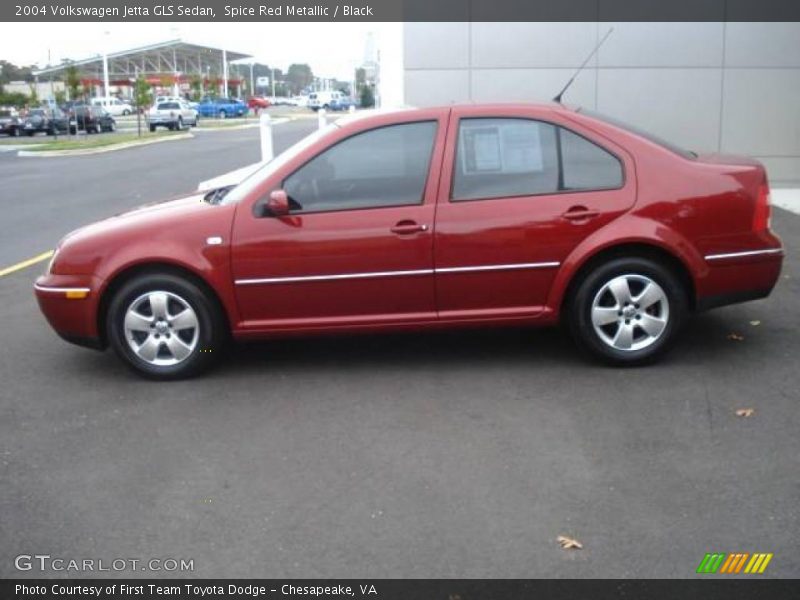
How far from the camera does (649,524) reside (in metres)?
3.77

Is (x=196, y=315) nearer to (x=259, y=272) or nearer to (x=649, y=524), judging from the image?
A: (x=259, y=272)

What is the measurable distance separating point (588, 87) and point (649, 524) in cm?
1024

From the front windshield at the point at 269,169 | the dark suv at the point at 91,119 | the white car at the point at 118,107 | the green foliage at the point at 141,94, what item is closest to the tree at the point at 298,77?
the white car at the point at 118,107

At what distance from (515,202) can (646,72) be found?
8.39 meters

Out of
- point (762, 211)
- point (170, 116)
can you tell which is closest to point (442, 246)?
point (762, 211)

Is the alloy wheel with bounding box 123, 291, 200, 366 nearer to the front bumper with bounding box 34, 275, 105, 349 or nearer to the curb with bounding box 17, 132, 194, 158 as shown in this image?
the front bumper with bounding box 34, 275, 105, 349

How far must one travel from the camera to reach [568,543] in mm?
3631

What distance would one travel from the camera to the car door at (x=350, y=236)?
218 inches

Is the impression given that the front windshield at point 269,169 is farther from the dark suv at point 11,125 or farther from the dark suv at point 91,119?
the dark suv at point 11,125

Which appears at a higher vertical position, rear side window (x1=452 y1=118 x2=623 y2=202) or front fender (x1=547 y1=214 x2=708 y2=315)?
rear side window (x1=452 y1=118 x2=623 y2=202)

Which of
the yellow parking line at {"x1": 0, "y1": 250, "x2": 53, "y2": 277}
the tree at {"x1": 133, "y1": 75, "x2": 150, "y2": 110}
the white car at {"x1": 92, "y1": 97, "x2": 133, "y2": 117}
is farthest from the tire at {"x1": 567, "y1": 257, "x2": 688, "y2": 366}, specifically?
the white car at {"x1": 92, "y1": 97, "x2": 133, "y2": 117}

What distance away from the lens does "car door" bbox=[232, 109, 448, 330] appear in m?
5.54

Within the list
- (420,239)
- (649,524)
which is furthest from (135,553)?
(420,239)

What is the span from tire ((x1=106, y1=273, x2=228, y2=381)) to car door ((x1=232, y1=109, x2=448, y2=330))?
9.2 inches
